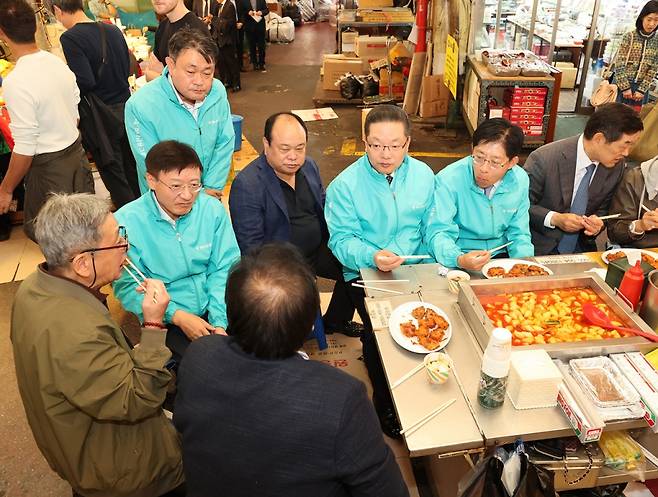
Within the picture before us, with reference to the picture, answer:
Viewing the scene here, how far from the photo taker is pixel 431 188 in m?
2.71

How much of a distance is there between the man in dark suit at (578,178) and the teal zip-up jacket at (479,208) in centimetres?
32

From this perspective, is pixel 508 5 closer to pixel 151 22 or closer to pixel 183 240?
pixel 151 22

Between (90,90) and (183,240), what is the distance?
2.24 meters

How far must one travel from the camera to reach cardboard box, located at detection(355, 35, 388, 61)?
25.8ft

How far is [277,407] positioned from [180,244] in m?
1.40

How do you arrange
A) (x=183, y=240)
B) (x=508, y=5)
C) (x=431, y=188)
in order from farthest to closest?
(x=508, y=5) → (x=431, y=188) → (x=183, y=240)

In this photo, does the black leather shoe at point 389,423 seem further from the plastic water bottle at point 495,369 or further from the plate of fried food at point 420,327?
the plastic water bottle at point 495,369

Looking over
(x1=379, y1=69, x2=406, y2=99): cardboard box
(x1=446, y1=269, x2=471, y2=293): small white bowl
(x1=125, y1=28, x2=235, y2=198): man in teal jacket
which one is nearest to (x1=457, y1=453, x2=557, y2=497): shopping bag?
(x1=446, y1=269, x2=471, y2=293): small white bowl

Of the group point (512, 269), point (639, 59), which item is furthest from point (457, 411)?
point (639, 59)

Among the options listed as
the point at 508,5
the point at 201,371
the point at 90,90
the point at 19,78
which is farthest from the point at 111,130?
the point at 508,5

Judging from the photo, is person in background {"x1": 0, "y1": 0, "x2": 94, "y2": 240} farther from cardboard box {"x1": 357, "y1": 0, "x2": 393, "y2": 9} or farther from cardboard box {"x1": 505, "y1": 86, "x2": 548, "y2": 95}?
cardboard box {"x1": 357, "y1": 0, "x2": 393, "y2": 9}

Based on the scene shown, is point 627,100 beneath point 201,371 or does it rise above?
beneath

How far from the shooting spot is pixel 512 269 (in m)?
2.39

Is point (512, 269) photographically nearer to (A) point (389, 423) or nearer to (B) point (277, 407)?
(A) point (389, 423)
